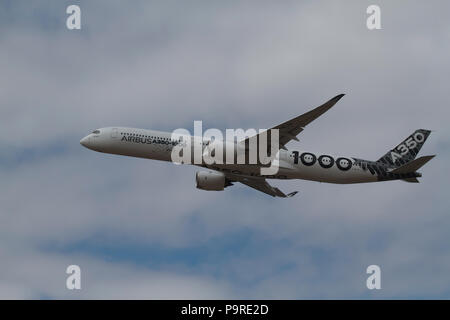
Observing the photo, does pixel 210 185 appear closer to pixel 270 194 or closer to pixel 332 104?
pixel 270 194

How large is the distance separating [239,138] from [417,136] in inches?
682

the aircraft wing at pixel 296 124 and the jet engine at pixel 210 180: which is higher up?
the aircraft wing at pixel 296 124

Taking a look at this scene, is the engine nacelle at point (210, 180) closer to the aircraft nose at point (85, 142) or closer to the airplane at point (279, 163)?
the airplane at point (279, 163)

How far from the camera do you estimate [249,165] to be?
61594 millimetres

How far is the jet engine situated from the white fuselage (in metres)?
0.92

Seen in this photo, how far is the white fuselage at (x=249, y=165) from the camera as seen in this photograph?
61.1m

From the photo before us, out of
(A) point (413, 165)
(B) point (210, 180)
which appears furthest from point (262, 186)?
Result: (A) point (413, 165)

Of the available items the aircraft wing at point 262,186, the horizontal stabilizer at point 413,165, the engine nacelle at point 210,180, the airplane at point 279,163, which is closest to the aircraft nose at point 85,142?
the airplane at point 279,163

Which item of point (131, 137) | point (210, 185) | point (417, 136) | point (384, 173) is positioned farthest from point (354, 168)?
point (131, 137)

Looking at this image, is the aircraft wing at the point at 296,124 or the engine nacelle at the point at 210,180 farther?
the engine nacelle at the point at 210,180

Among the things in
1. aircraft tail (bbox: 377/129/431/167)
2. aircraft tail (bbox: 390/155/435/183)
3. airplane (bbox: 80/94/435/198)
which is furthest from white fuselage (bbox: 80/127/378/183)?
aircraft tail (bbox: 377/129/431/167)

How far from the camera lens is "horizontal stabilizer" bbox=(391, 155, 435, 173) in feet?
196

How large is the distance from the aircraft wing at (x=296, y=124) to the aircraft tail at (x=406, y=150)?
10.3 m

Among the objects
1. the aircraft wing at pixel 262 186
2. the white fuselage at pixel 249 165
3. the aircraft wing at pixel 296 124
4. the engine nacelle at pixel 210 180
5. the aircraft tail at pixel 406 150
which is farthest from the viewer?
the aircraft wing at pixel 262 186
